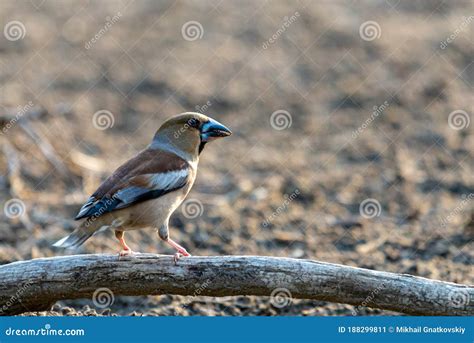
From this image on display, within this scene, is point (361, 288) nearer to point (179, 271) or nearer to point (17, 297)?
point (179, 271)

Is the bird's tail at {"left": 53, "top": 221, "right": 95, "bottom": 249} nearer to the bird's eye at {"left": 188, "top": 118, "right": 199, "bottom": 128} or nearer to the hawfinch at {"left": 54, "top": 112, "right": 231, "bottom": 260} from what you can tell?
the hawfinch at {"left": 54, "top": 112, "right": 231, "bottom": 260}

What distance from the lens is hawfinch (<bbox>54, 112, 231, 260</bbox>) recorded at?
7246mm

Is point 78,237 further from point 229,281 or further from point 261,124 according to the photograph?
point 261,124

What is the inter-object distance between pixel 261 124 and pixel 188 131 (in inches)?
285

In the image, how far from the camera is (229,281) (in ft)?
21.9

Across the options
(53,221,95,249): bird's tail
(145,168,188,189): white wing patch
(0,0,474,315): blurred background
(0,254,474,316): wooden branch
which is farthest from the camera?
(0,0,474,315): blurred background

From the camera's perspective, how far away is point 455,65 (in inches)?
677

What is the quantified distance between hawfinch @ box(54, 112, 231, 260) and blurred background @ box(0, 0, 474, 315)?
2.80 feet

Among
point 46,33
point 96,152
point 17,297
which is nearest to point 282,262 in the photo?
point 17,297

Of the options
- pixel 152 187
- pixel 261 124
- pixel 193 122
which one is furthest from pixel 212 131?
pixel 261 124

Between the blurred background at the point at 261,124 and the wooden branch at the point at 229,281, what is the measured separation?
0.85 m

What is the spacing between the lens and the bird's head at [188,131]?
798 centimetres

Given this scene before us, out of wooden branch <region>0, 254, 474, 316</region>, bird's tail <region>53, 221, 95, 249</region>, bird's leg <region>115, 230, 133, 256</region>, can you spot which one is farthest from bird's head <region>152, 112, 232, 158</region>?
wooden branch <region>0, 254, 474, 316</region>

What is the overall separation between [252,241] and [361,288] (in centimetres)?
378
